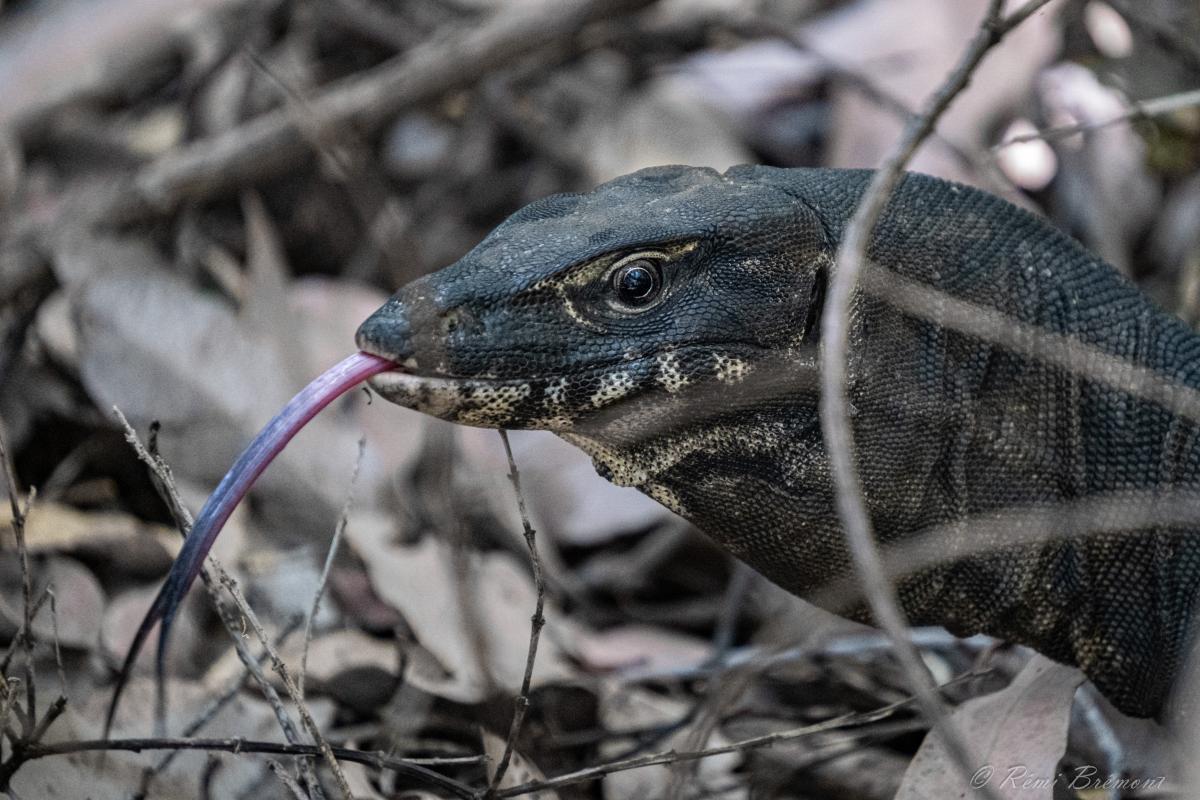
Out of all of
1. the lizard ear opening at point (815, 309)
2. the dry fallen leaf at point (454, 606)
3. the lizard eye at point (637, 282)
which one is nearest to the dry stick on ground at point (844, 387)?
the lizard ear opening at point (815, 309)

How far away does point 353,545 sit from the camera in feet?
13.6

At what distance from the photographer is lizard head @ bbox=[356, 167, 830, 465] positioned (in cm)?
267

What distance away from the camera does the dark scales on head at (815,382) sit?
272cm

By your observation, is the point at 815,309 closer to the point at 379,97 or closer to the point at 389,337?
the point at 389,337

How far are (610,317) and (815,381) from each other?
42 centimetres

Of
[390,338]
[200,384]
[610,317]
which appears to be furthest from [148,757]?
[200,384]

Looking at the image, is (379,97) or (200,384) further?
(379,97)

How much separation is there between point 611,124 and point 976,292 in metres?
3.50

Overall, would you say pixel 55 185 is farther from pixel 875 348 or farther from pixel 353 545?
pixel 875 348

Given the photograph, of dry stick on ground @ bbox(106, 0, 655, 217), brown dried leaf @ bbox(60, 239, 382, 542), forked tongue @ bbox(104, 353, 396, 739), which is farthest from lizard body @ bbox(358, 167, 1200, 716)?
dry stick on ground @ bbox(106, 0, 655, 217)

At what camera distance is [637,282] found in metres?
2.77

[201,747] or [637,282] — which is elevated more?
[637,282]

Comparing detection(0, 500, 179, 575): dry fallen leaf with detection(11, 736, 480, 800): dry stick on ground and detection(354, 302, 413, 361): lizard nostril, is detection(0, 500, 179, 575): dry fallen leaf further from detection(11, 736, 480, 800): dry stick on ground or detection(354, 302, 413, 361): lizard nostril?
detection(354, 302, 413, 361): lizard nostril

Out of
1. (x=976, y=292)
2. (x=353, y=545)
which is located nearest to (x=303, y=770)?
(x=353, y=545)
